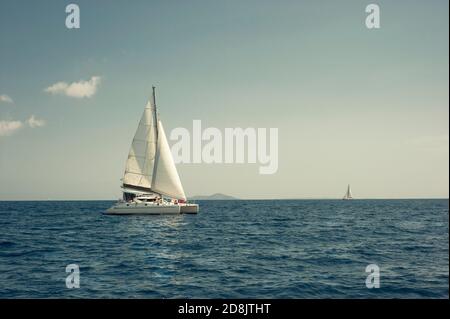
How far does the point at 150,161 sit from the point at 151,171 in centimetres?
161

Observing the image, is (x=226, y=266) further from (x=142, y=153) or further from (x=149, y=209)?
(x=149, y=209)

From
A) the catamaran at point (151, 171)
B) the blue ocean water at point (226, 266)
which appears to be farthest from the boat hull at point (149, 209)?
the blue ocean water at point (226, 266)

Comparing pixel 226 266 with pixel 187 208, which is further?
pixel 187 208

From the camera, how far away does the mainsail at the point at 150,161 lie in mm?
52094

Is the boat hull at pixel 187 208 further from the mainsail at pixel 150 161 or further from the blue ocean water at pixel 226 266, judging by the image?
the blue ocean water at pixel 226 266

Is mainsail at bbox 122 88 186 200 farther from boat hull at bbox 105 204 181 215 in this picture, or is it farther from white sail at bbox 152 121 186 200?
boat hull at bbox 105 204 181 215

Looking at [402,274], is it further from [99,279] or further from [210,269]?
[99,279]

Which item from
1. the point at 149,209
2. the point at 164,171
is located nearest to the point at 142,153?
the point at 164,171

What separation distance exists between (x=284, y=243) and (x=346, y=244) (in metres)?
4.92

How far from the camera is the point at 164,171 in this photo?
5325cm

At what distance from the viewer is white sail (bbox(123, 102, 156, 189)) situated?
2047 inches
